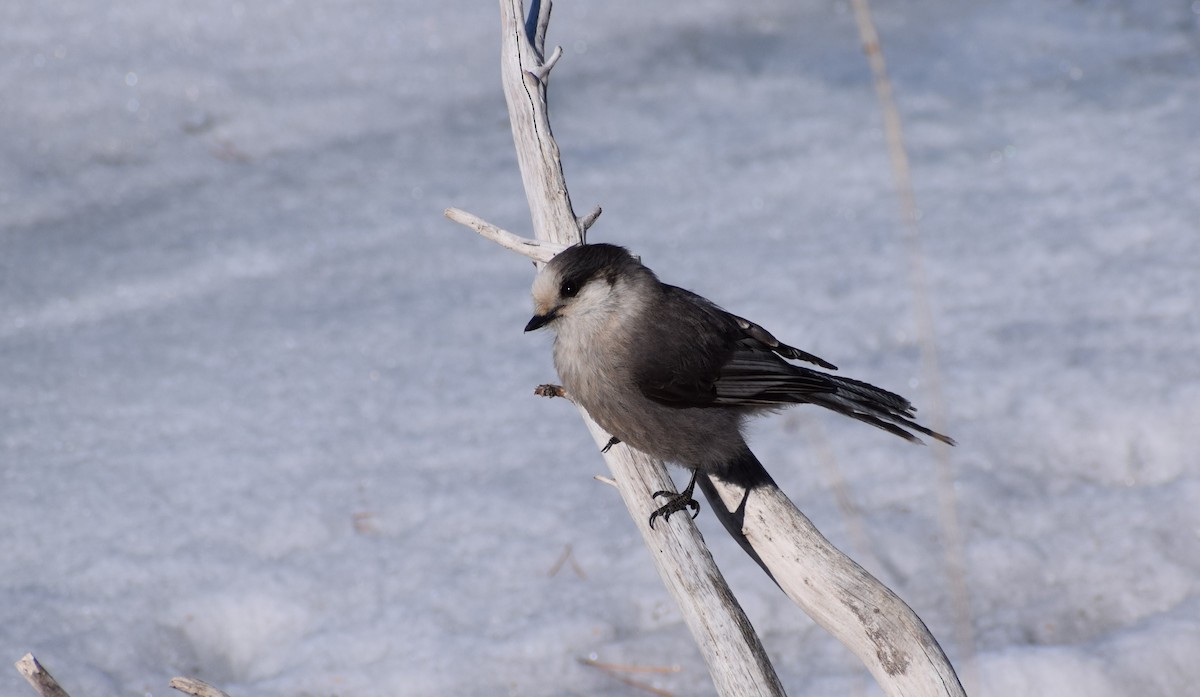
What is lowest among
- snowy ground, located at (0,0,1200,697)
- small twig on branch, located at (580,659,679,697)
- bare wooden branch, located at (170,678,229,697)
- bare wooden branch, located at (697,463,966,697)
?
small twig on branch, located at (580,659,679,697)

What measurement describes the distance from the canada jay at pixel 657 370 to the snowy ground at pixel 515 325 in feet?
2.02

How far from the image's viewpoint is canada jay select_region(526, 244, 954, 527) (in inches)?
115

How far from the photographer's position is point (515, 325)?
5445 mm

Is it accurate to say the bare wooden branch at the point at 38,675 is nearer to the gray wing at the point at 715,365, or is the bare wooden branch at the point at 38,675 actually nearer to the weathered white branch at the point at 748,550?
the weathered white branch at the point at 748,550

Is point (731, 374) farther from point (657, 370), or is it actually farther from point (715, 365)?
point (657, 370)

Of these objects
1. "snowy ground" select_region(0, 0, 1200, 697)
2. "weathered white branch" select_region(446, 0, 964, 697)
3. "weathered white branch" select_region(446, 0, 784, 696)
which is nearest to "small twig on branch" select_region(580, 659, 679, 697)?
"snowy ground" select_region(0, 0, 1200, 697)

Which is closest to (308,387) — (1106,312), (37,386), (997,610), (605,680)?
(37,386)

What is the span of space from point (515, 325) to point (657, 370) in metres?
2.57

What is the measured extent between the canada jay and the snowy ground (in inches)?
24.3

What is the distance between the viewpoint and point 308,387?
199 inches

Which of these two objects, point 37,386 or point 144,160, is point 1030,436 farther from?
point 144,160

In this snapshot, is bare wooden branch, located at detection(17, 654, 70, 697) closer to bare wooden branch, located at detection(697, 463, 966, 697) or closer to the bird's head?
the bird's head

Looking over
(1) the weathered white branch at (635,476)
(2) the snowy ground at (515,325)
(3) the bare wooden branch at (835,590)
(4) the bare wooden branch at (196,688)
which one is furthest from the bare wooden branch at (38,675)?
(3) the bare wooden branch at (835,590)

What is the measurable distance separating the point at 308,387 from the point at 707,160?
2.91 meters
